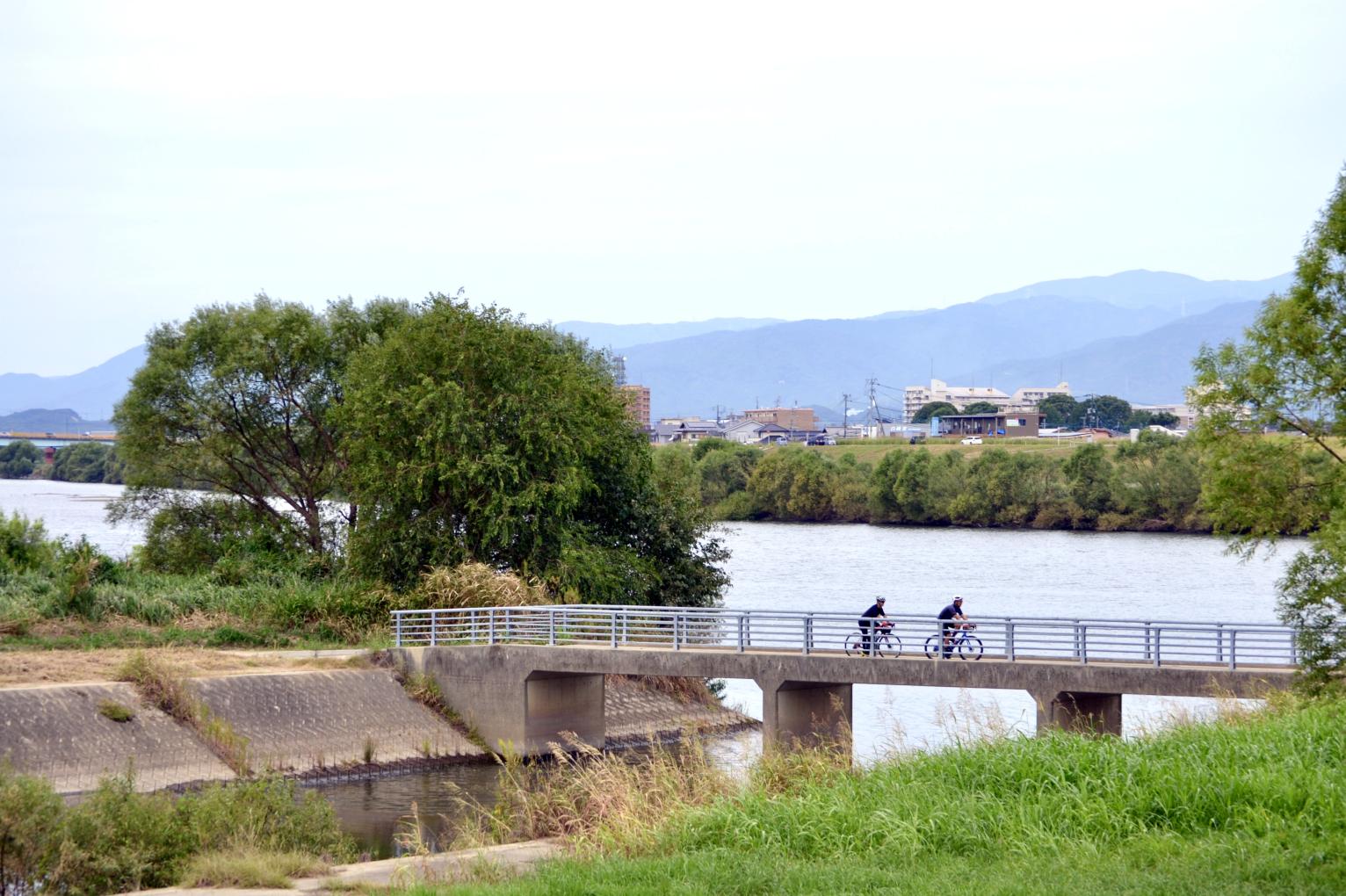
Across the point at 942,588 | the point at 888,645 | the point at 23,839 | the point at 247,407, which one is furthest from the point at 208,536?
the point at 23,839

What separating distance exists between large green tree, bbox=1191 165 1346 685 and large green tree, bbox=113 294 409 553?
33.8 metres

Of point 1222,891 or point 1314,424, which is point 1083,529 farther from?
point 1222,891

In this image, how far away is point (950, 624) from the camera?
30.3 metres

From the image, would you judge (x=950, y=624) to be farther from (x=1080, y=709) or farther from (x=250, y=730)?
(x=250, y=730)

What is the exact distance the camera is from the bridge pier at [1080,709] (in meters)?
29.1

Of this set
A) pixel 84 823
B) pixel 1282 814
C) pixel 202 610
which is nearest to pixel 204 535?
pixel 202 610

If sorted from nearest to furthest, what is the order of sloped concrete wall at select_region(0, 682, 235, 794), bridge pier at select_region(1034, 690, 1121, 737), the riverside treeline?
sloped concrete wall at select_region(0, 682, 235, 794)
bridge pier at select_region(1034, 690, 1121, 737)
the riverside treeline

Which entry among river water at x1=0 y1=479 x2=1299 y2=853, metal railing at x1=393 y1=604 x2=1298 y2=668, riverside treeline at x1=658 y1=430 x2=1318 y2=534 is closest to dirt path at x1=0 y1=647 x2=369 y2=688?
metal railing at x1=393 y1=604 x2=1298 y2=668

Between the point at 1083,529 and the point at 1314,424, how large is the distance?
84.4 meters

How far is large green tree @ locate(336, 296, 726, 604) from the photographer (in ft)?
137

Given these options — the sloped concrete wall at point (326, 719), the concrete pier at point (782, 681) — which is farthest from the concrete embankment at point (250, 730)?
the concrete pier at point (782, 681)

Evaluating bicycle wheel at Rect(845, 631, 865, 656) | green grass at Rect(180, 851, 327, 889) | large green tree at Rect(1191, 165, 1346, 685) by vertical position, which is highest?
large green tree at Rect(1191, 165, 1346, 685)

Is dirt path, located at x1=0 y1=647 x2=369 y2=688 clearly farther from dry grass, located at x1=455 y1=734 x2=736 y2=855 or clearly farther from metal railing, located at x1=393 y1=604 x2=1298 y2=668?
dry grass, located at x1=455 y1=734 x2=736 y2=855

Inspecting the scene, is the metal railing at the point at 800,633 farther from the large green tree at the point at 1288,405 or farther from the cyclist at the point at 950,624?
the large green tree at the point at 1288,405
